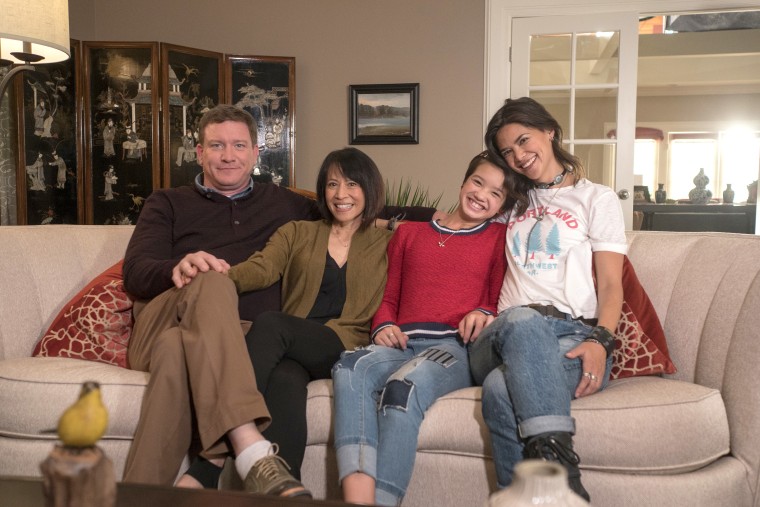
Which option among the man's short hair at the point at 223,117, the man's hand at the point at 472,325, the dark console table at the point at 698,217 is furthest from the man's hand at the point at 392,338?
the dark console table at the point at 698,217

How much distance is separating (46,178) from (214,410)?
121 inches

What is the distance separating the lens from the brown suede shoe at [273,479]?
4.55ft

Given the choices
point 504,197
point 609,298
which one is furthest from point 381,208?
point 609,298

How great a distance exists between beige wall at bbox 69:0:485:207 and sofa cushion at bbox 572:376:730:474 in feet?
9.73

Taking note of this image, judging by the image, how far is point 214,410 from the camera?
1.58 metres

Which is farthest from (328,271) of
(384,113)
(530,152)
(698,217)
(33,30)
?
(698,217)

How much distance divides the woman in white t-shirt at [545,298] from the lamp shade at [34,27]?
1491 mm

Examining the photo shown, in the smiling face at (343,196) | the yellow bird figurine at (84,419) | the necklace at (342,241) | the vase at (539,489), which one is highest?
the smiling face at (343,196)

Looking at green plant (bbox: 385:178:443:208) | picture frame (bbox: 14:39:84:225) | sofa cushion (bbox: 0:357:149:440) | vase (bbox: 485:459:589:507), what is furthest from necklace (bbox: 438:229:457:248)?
picture frame (bbox: 14:39:84:225)

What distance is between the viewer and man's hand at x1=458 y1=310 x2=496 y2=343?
73.1 inches

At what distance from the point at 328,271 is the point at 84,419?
1423mm

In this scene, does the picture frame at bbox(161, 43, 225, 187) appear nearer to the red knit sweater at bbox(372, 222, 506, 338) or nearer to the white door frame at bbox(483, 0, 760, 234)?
the white door frame at bbox(483, 0, 760, 234)

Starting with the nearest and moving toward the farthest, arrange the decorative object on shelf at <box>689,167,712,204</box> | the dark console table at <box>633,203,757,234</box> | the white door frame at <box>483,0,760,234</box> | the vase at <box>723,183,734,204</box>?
the white door frame at <box>483,0,760,234</box>, the dark console table at <box>633,203,757,234</box>, the vase at <box>723,183,734,204</box>, the decorative object on shelf at <box>689,167,712,204</box>

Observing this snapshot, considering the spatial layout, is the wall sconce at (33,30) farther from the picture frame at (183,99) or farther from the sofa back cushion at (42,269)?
the picture frame at (183,99)
